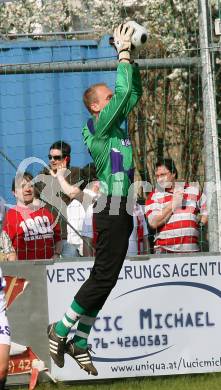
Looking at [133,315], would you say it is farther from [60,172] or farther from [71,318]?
[71,318]

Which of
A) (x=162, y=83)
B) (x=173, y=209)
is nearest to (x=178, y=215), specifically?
(x=173, y=209)

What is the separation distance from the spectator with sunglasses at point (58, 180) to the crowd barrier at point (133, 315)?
501 mm

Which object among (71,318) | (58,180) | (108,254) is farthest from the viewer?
(58,180)

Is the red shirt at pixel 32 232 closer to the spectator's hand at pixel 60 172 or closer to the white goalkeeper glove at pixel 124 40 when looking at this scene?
the spectator's hand at pixel 60 172

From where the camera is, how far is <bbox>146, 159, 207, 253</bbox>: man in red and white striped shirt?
407 inches

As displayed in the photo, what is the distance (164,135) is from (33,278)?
5.75 ft

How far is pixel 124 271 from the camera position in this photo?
10.3 meters

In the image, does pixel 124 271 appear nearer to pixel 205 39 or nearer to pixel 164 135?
pixel 164 135

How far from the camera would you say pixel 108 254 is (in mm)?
8281

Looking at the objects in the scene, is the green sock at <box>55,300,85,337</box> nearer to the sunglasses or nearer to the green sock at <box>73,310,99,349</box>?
the green sock at <box>73,310,99,349</box>

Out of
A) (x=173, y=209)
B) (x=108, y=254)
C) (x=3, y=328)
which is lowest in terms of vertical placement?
(x=3, y=328)

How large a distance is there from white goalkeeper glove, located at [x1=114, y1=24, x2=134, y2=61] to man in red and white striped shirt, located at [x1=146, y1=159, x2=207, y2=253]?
2.26m

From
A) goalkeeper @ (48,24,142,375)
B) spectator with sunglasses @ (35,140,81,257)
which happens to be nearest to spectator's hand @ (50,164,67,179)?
spectator with sunglasses @ (35,140,81,257)

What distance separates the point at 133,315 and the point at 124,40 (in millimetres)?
3099
